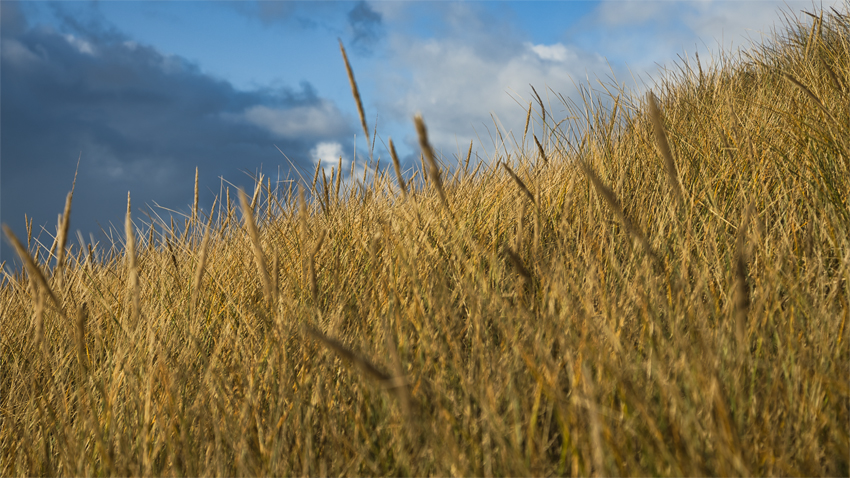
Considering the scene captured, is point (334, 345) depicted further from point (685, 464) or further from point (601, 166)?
point (601, 166)

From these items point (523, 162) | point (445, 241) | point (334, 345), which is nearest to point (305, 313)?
point (445, 241)

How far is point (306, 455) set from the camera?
1.05 metres

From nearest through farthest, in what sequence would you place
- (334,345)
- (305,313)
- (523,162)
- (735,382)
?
(334,345) < (735,382) < (305,313) < (523,162)

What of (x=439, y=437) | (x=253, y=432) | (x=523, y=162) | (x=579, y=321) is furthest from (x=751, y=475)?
(x=523, y=162)

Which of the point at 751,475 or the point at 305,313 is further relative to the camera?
the point at 305,313

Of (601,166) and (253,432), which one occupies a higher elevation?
(601,166)

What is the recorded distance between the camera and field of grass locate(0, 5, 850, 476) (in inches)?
37.5

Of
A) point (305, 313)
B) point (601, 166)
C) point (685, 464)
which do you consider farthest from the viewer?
point (601, 166)

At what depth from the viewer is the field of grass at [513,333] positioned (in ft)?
3.12

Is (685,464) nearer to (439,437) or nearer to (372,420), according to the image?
(439,437)

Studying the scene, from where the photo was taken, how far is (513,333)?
1.29 metres

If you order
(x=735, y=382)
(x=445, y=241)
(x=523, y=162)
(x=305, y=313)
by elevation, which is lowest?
(x=735, y=382)

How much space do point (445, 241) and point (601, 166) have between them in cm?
91

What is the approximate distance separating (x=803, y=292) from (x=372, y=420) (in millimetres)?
1180
